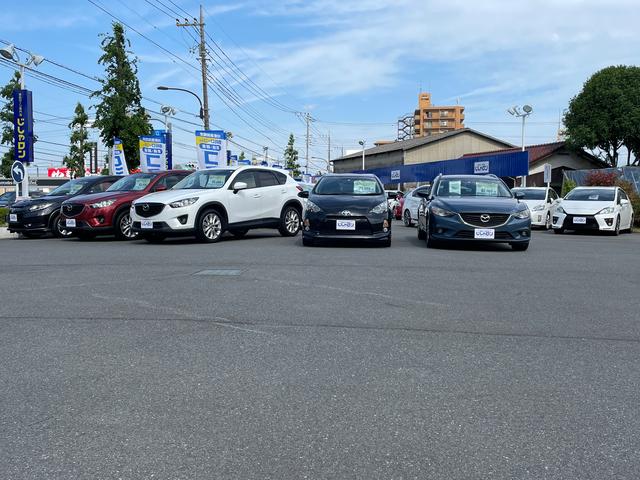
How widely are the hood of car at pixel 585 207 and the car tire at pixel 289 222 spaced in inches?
335

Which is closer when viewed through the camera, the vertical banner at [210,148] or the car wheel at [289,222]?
the car wheel at [289,222]

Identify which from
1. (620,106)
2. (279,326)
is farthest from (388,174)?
(279,326)

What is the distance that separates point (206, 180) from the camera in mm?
14969

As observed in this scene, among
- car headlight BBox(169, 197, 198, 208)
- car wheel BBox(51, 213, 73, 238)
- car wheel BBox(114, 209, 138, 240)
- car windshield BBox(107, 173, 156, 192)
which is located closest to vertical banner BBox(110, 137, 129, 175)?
car wheel BBox(51, 213, 73, 238)

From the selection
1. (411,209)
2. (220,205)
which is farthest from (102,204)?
(411,209)

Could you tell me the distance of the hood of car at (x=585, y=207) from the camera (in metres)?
19.2

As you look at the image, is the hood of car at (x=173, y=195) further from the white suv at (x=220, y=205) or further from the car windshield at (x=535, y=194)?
the car windshield at (x=535, y=194)

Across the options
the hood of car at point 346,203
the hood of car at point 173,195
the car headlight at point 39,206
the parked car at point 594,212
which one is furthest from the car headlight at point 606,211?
the car headlight at point 39,206

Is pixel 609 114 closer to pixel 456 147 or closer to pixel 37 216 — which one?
pixel 456 147

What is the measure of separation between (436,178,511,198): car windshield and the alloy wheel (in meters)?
4.82

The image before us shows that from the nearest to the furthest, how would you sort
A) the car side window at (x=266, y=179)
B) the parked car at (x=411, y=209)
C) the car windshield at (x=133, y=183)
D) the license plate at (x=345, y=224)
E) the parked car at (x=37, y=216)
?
the license plate at (x=345, y=224), the car side window at (x=266, y=179), the car windshield at (x=133, y=183), the parked car at (x=37, y=216), the parked car at (x=411, y=209)

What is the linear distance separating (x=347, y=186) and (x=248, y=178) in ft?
8.77

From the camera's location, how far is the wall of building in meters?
74.4

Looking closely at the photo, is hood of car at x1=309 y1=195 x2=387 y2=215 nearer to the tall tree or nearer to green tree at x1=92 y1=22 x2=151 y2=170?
green tree at x1=92 y1=22 x2=151 y2=170
